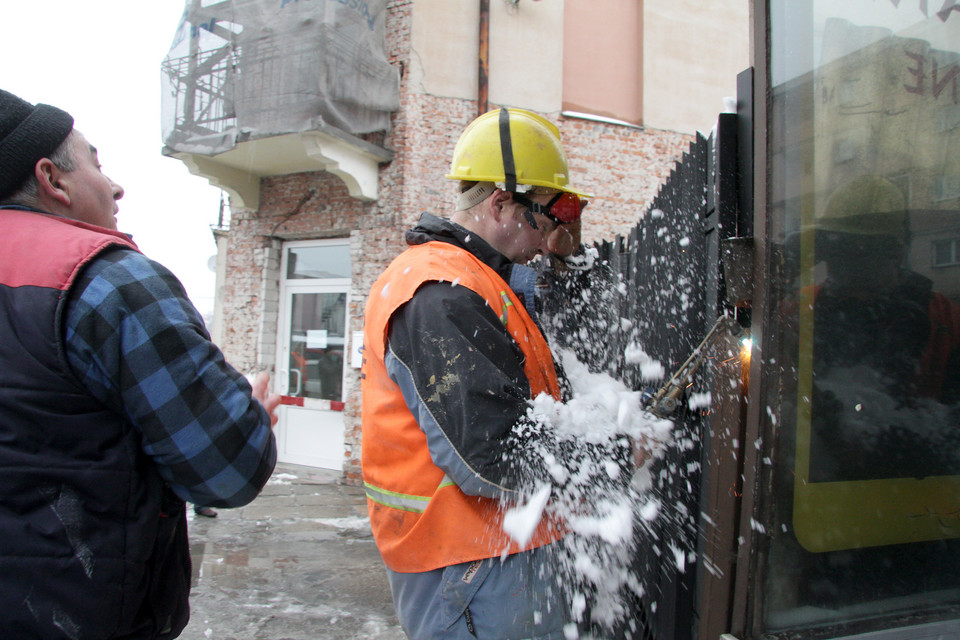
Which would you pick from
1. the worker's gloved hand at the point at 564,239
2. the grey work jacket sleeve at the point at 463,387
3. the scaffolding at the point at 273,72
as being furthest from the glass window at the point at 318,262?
the grey work jacket sleeve at the point at 463,387

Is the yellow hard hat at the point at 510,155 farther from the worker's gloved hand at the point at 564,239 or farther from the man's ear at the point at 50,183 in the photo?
the man's ear at the point at 50,183

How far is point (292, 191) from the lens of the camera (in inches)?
312

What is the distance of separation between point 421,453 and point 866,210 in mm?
1168

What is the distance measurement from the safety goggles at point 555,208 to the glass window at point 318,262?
20.1 ft

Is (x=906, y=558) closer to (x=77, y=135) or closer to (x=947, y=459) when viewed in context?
(x=947, y=459)

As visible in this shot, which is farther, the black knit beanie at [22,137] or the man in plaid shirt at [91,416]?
the black knit beanie at [22,137]

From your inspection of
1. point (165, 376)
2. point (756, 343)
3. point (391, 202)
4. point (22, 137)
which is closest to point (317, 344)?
point (391, 202)

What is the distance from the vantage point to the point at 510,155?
1.90 meters

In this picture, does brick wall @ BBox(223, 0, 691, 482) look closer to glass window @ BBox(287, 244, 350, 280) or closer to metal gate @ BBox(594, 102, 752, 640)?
glass window @ BBox(287, 244, 350, 280)

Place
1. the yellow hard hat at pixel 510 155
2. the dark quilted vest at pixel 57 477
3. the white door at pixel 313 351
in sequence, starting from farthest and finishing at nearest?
the white door at pixel 313 351, the yellow hard hat at pixel 510 155, the dark quilted vest at pixel 57 477

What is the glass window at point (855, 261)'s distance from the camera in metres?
1.25

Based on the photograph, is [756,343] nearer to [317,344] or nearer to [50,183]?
[50,183]

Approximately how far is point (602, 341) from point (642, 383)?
1.78ft

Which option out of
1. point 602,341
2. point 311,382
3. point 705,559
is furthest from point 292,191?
point 705,559
